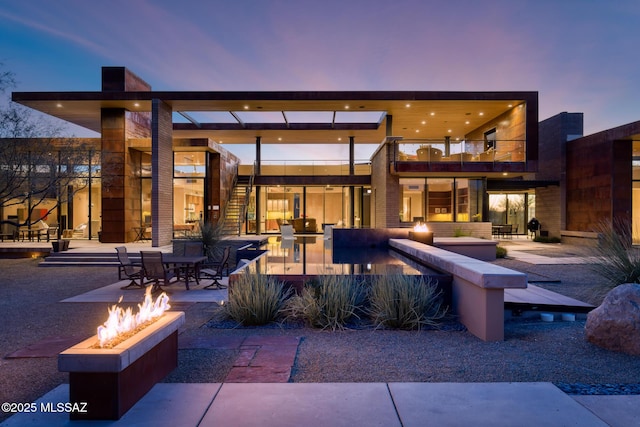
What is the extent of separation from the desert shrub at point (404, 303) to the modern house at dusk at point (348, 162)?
12154 mm

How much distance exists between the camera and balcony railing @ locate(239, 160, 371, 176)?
77.5 feet

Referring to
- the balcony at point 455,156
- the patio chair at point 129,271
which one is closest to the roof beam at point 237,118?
the balcony at point 455,156

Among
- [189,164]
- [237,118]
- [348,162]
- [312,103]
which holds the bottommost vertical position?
[189,164]

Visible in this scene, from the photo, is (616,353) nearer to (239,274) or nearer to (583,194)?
(239,274)

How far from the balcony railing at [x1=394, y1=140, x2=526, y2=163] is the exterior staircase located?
29.6 feet

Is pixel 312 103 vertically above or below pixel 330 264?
above

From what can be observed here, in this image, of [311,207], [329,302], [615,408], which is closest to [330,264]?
[329,302]

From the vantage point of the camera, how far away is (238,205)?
21.7 meters

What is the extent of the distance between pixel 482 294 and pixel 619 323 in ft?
4.61

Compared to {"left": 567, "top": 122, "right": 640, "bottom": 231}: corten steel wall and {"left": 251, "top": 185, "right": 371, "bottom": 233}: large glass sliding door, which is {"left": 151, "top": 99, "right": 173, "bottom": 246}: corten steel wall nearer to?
{"left": 251, "top": 185, "right": 371, "bottom": 233}: large glass sliding door

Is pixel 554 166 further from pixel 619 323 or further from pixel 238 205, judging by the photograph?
pixel 619 323

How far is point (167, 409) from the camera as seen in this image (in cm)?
276

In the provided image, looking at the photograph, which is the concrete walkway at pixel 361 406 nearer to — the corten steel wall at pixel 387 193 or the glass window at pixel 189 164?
the corten steel wall at pixel 387 193

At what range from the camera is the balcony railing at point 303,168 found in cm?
2361
